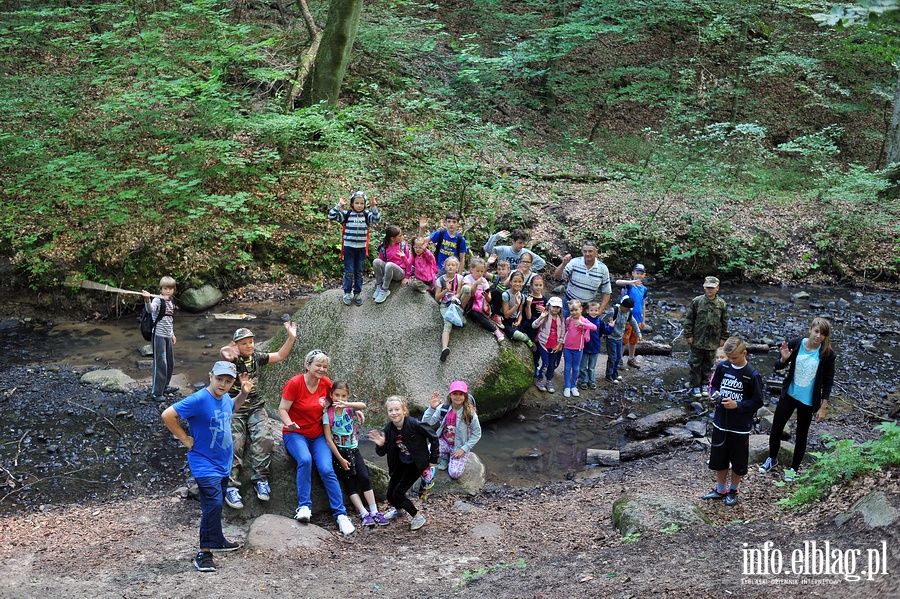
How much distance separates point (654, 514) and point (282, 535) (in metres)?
3.44

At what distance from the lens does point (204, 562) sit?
5.72 metres

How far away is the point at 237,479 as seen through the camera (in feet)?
22.9

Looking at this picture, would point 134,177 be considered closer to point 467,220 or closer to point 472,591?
point 467,220

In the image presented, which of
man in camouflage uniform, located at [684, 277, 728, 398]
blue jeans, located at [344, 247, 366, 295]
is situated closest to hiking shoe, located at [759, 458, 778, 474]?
man in camouflage uniform, located at [684, 277, 728, 398]

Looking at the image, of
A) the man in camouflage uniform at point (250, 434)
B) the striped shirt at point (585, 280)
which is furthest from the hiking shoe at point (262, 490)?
the striped shirt at point (585, 280)

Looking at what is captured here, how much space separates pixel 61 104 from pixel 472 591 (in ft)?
51.2

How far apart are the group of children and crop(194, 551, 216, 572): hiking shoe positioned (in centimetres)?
467

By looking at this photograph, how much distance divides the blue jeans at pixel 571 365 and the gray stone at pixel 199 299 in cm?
788

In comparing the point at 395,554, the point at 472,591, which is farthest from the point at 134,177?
the point at 472,591

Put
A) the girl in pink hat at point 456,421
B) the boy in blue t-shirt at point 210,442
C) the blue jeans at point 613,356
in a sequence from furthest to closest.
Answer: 1. the blue jeans at point 613,356
2. the girl in pink hat at point 456,421
3. the boy in blue t-shirt at point 210,442

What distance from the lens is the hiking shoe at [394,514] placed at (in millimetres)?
6957

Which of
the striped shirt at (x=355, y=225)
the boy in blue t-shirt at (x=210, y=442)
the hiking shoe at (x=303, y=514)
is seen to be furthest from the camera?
the striped shirt at (x=355, y=225)

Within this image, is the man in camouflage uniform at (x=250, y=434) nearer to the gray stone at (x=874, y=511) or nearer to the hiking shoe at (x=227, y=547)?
the hiking shoe at (x=227, y=547)

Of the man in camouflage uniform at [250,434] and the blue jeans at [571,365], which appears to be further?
the blue jeans at [571,365]
